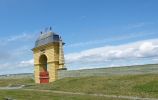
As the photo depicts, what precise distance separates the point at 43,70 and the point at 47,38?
21.9 ft

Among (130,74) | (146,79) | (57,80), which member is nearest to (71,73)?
(57,80)

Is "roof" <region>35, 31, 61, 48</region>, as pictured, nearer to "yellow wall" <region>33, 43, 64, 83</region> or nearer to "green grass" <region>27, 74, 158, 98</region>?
"yellow wall" <region>33, 43, 64, 83</region>

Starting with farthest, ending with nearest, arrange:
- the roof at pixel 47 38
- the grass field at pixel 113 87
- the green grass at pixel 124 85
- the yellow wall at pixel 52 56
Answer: the roof at pixel 47 38 → the yellow wall at pixel 52 56 → the green grass at pixel 124 85 → the grass field at pixel 113 87

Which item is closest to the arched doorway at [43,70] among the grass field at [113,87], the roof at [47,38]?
the roof at [47,38]

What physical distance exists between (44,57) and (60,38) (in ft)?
21.1

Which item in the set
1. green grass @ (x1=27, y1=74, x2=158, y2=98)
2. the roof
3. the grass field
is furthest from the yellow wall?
green grass @ (x1=27, y1=74, x2=158, y2=98)

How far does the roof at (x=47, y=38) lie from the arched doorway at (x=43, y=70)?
2.48 m

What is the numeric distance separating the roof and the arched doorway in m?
2.48

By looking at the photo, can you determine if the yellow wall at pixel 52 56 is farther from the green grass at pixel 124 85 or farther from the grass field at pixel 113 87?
the green grass at pixel 124 85

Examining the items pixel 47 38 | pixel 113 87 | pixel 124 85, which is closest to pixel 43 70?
pixel 47 38

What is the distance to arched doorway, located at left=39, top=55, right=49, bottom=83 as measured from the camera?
5373 centimetres

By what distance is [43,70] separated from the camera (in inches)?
2211

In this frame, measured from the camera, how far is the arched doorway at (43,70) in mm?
53731

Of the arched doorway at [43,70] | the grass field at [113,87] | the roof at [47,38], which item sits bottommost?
the grass field at [113,87]
